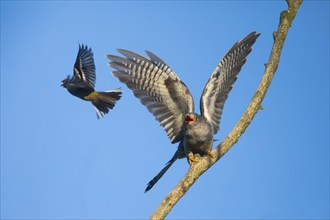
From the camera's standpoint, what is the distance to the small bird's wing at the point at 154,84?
7.53 m

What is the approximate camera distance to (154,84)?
7613 millimetres

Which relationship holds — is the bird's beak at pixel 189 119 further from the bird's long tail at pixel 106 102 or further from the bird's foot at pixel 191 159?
the bird's long tail at pixel 106 102

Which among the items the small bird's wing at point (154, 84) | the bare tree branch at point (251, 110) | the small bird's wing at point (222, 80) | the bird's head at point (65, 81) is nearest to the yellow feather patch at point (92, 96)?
the bird's head at point (65, 81)

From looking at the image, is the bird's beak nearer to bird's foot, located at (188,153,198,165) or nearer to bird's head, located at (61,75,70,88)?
bird's foot, located at (188,153,198,165)

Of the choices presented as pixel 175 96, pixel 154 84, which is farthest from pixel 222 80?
Answer: pixel 154 84

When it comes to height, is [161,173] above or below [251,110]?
below

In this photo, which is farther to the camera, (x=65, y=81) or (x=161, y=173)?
(x=65, y=81)

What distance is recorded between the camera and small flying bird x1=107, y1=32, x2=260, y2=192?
742 cm

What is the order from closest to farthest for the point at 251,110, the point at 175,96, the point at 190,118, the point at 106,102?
1. the point at 251,110
2. the point at 190,118
3. the point at 175,96
4. the point at 106,102

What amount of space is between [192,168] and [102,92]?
6.13m

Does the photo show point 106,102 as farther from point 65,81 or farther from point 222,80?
Result: point 222,80

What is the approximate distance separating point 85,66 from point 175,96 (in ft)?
21.3

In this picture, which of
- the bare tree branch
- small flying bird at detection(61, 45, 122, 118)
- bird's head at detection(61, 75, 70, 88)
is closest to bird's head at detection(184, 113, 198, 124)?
the bare tree branch

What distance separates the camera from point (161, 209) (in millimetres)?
5906
